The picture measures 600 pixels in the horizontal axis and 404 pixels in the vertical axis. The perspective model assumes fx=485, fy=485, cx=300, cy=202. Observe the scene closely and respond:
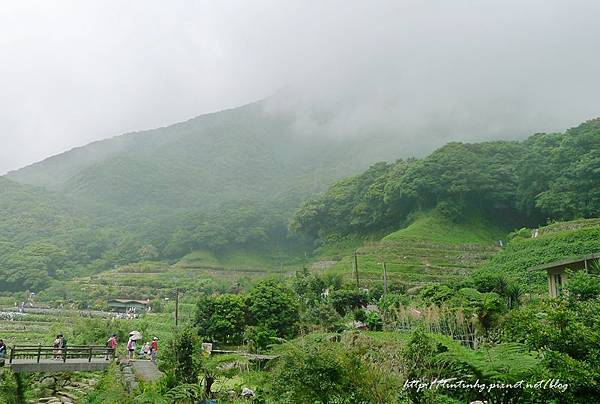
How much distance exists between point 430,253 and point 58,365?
32.7m

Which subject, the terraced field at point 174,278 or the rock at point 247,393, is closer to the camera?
the rock at point 247,393

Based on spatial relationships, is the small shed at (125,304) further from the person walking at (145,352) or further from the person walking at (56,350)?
the person walking at (56,350)

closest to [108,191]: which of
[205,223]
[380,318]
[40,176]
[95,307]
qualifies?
[40,176]

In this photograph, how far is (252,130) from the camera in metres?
183

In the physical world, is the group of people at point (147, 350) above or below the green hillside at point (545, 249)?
below

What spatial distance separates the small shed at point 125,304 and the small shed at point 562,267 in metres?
41.7

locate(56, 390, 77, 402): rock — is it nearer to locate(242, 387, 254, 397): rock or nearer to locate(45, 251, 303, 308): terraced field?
locate(242, 387, 254, 397): rock

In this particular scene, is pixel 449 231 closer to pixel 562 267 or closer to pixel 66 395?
pixel 562 267

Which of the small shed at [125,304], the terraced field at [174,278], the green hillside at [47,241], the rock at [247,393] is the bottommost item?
the small shed at [125,304]

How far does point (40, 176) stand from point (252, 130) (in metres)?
73.0

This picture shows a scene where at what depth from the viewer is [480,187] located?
54.9 meters

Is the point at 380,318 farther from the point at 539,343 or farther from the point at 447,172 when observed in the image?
the point at 447,172

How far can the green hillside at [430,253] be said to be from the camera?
38531mm

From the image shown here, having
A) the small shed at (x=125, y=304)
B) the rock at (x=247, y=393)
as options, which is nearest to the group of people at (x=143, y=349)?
the rock at (x=247, y=393)
